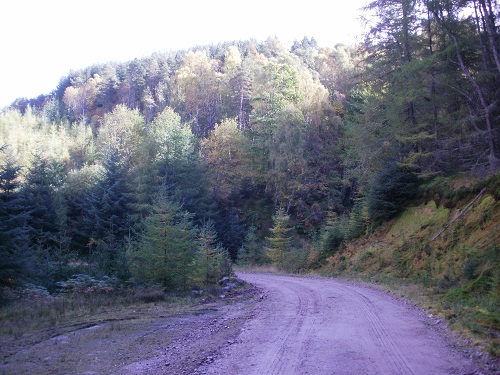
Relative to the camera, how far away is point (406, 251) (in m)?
19.7

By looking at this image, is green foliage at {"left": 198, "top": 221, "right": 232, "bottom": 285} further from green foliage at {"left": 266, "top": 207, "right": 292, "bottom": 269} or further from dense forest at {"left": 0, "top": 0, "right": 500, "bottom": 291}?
green foliage at {"left": 266, "top": 207, "right": 292, "bottom": 269}

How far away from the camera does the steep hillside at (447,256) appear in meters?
9.14

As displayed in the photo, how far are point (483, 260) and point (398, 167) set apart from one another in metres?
11.8

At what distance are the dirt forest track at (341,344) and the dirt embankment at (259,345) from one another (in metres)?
0.02

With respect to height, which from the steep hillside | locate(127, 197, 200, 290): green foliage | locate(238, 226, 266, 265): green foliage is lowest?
locate(238, 226, 266, 265): green foliage

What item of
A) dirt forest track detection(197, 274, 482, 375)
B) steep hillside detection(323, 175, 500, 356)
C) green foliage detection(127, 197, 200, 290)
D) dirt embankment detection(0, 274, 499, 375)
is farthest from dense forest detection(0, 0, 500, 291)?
dirt forest track detection(197, 274, 482, 375)

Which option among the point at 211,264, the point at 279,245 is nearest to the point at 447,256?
the point at 211,264

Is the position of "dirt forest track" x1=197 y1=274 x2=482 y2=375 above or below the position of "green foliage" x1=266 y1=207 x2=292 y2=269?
above

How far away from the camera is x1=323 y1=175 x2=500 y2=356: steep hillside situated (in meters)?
9.14

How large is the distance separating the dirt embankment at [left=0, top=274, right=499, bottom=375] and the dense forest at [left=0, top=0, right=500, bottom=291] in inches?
259

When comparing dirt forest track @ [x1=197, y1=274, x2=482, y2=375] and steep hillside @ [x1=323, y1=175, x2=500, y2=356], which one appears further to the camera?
steep hillside @ [x1=323, y1=175, x2=500, y2=356]

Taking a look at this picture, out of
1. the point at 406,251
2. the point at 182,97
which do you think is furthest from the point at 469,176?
the point at 182,97

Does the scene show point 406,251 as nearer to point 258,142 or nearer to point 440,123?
point 440,123

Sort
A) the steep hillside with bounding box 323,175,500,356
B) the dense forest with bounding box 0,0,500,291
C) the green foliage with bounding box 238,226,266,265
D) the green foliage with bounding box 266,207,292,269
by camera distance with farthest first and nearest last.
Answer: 1. the green foliage with bounding box 238,226,266,265
2. the green foliage with bounding box 266,207,292,269
3. the dense forest with bounding box 0,0,500,291
4. the steep hillside with bounding box 323,175,500,356
